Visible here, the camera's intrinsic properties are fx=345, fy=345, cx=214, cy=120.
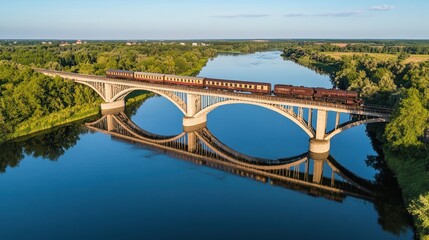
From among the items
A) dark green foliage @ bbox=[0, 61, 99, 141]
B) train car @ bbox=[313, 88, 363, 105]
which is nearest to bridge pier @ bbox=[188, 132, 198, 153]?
train car @ bbox=[313, 88, 363, 105]

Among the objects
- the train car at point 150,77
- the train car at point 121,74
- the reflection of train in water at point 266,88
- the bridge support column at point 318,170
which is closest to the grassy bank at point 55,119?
the train car at point 121,74

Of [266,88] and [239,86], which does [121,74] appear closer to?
[239,86]

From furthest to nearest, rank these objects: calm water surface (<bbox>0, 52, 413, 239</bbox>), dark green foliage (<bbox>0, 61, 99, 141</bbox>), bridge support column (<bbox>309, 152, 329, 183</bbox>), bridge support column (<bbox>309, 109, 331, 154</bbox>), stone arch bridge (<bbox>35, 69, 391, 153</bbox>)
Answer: dark green foliage (<bbox>0, 61, 99, 141</bbox>) → bridge support column (<bbox>309, 109, 331, 154</bbox>) → stone arch bridge (<bbox>35, 69, 391, 153</bbox>) → bridge support column (<bbox>309, 152, 329, 183</bbox>) → calm water surface (<bbox>0, 52, 413, 239</bbox>)

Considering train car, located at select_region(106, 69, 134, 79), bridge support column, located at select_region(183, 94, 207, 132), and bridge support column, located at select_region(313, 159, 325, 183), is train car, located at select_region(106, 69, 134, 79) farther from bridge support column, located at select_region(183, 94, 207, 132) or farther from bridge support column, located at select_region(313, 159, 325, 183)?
bridge support column, located at select_region(313, 159, 325, 183)

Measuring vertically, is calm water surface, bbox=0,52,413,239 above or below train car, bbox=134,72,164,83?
below

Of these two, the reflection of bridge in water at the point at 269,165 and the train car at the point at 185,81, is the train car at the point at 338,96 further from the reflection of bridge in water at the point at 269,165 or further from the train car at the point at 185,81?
the train car at the point at 185,81

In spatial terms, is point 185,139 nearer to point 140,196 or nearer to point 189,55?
point 140,196
